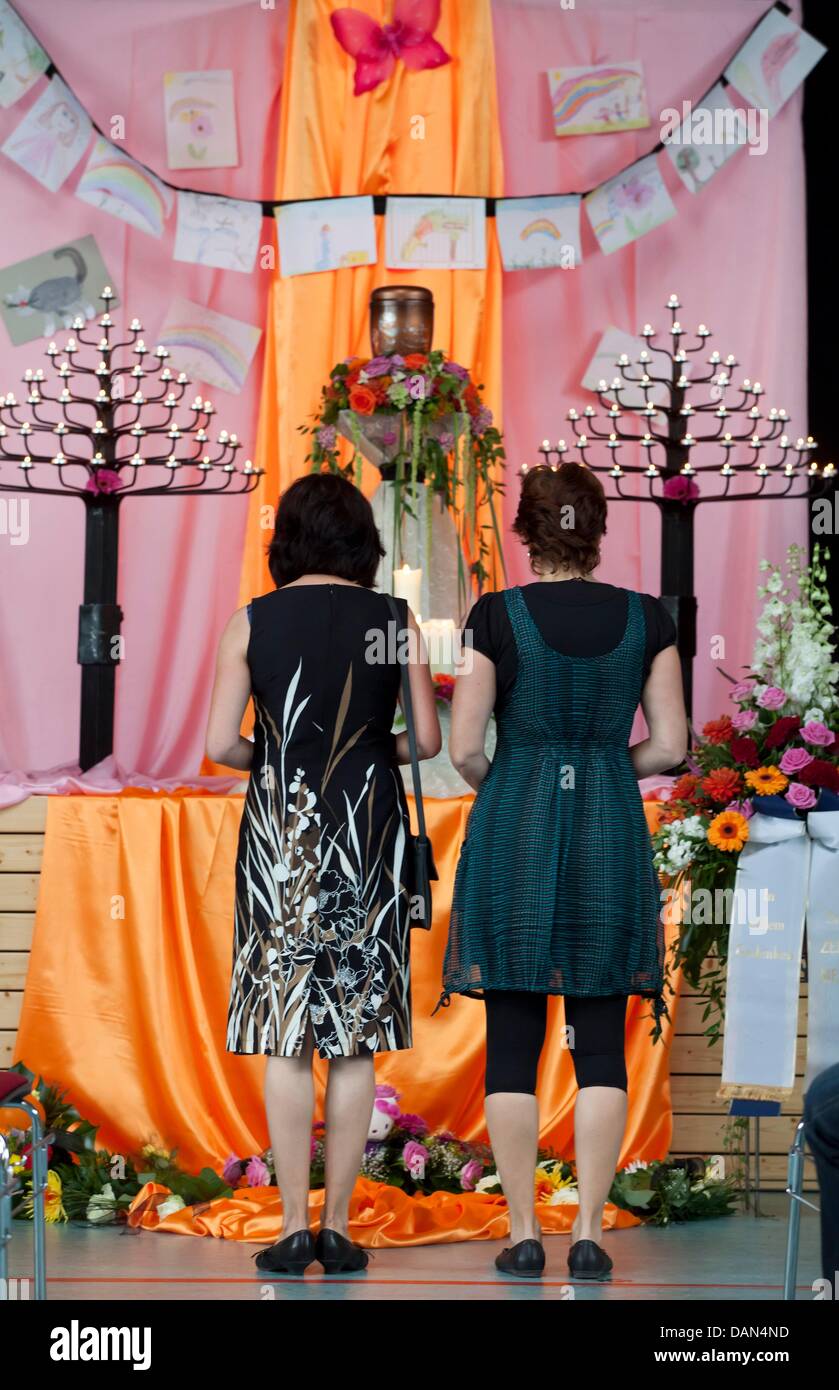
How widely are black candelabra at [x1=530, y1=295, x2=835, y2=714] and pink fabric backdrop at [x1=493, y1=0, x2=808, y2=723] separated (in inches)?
4.2

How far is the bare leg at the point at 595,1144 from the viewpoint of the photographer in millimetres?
2877

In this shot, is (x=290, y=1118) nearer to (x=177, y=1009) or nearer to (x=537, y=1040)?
(x=537, y=1040)

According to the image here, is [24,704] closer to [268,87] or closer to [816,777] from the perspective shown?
[268,87]

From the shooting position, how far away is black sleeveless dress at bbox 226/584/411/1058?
2910 mm

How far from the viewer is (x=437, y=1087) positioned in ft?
12.6

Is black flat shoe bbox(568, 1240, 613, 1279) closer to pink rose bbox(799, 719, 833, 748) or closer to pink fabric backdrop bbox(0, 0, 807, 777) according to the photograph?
pink rose bbox(799, 719, 833, 748)

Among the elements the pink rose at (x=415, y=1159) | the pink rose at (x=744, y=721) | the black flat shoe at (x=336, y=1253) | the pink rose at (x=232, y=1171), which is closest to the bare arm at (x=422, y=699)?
the pink rose at (x=744, y=721)

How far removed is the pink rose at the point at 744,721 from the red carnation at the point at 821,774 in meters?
0.16

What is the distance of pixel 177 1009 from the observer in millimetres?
3830

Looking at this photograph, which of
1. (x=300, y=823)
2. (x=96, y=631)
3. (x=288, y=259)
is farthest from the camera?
(x=288, y=259)

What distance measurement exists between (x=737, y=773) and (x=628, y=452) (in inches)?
99.0

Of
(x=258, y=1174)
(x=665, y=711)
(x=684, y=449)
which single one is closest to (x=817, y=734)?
(x=665, y=711)

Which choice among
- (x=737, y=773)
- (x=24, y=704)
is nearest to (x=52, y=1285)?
(x=737, y=773)

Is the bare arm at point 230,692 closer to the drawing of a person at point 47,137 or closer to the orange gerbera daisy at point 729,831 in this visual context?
the orange gerbera daisy at point 729,831
